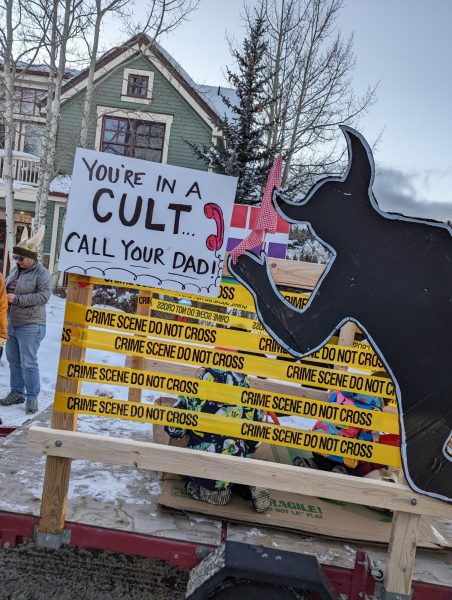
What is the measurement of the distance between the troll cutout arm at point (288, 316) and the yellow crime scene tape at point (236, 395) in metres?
0.27

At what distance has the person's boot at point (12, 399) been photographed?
553 centimetres

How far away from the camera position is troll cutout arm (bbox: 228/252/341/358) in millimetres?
2324

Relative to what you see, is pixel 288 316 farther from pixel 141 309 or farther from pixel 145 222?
pixel 141 309

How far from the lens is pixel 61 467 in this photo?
243cm

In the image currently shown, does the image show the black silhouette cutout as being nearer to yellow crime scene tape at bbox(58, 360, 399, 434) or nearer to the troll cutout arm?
the troll cutout arm

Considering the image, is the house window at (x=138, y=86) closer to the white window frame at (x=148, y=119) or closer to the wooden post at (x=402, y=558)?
the white window frame at (x=148, y=119)

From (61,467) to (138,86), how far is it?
54.8 feet

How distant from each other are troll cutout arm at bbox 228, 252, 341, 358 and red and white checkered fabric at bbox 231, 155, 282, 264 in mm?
39

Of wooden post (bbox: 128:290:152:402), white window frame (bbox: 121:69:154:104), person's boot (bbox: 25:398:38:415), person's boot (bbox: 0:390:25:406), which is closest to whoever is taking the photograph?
wooden post (bbox: 128:290:152:402)

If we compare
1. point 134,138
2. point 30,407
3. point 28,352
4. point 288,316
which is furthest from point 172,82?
point 288,316

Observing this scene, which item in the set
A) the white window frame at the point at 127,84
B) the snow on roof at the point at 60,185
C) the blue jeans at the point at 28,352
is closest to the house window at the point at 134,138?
the white window frame at the point at 127,84

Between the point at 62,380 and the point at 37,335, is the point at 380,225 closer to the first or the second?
the point at 62,380

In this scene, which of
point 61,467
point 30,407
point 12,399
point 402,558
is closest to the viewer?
point 402,558

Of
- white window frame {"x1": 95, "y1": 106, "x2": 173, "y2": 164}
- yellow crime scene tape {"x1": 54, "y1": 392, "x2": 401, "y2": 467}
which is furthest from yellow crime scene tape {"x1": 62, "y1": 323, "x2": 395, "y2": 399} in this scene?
white window frame {"x1": 95, "y1": 106, "x2": 173, "y2": 164}
